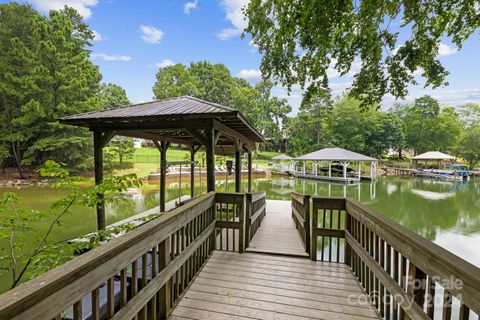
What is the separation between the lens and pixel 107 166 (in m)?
18.2

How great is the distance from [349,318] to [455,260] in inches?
49.8

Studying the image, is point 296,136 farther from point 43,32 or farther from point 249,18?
point 249,18

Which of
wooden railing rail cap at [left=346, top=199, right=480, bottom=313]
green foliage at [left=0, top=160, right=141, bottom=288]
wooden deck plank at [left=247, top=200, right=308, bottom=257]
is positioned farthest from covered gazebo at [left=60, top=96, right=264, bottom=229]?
wooden railing rail cap at [left=346, top=199, right=480, bottom=313]

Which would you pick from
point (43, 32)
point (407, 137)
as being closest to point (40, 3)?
point (43, 32)

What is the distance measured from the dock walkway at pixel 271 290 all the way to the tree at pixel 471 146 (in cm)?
3947

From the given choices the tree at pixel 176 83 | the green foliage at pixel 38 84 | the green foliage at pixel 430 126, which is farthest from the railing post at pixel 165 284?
the green foliage at pixel 430 126

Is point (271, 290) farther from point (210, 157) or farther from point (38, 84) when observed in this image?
point (38, 84)

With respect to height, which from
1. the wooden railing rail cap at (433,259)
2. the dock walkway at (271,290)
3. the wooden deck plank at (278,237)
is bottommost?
the wooden deck plank at (278,237)

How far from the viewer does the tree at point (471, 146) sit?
2966 centimetres

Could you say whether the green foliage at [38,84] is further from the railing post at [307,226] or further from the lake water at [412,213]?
the railing post at [307,226]

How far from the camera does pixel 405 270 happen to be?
1.63m

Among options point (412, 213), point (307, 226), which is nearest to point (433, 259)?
point (307, 226)

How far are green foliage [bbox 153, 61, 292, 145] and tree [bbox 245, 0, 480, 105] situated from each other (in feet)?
97.9

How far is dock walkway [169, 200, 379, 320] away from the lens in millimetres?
2107
